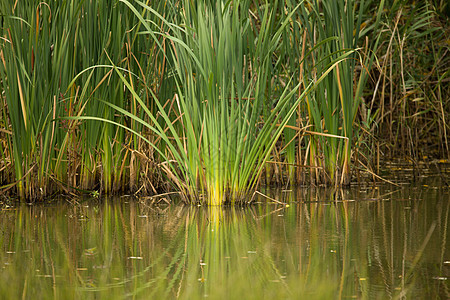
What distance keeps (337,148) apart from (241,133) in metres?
1.41

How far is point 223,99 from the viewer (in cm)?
398

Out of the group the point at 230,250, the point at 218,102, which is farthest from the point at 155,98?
the point at 230,250

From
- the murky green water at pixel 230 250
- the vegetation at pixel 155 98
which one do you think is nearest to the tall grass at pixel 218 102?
the vegetation at pixel 155 98

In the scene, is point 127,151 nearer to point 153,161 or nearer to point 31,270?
point 153,161

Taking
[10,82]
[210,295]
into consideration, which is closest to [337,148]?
[10,82]

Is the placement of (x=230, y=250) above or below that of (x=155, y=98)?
below

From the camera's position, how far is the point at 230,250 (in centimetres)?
309

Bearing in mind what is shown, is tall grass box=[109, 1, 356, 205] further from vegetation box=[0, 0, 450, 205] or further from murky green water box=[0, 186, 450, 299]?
murky green water box=[0, 186, 450, 299]

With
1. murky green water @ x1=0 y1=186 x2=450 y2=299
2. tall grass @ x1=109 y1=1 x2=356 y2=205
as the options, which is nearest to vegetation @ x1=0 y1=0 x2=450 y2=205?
tall grass @ x1=109 y1=1 x2=356 y2=205

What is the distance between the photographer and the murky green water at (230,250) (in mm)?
2439

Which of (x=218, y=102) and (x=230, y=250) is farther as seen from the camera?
(x=218, y=102)

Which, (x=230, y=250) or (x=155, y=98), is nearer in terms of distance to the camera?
(x=230, y=250)

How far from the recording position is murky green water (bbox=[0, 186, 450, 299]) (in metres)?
2.44

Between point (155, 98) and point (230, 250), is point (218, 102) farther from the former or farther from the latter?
point (230, 250)
